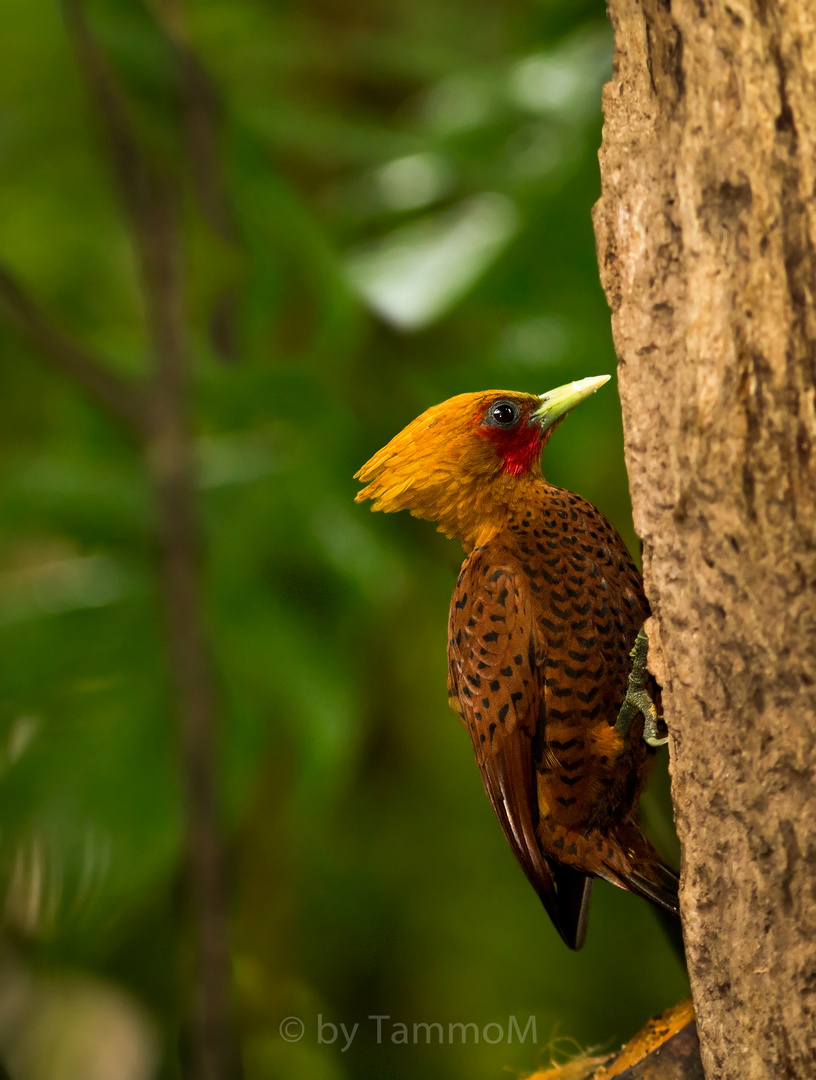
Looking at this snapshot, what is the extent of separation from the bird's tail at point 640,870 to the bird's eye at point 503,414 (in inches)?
12.5

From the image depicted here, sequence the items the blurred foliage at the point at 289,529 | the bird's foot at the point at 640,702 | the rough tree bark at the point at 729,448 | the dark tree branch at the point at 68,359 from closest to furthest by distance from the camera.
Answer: the rough tree bark at the point at 729,448 → the bird's foot at the point at 640,702 → the dark tree branch at the point at 68,359 → the blurred foliage at the point at 289,529

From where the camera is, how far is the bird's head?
75 cm

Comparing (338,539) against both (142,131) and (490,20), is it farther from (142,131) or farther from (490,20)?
(490,20)

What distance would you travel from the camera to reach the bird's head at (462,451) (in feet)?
2.46

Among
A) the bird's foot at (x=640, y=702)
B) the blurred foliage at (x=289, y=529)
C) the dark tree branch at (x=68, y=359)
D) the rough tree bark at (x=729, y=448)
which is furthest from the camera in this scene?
the blurred foliage at (x=289, y=529)

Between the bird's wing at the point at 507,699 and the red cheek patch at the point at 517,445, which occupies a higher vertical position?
the red cheek patch at the point at 517,445

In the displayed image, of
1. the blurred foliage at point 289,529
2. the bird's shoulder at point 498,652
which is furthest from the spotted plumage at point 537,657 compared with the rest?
the blurred foliage at point 289,529

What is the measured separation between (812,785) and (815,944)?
4.1 inches

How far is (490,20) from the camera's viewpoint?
3203 millimetres

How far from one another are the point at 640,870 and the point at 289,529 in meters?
1.07

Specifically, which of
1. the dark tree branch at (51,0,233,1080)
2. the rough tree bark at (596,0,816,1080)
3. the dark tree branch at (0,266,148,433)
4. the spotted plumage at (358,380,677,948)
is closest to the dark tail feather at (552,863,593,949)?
the spotted plumage at (358,380,677,948)

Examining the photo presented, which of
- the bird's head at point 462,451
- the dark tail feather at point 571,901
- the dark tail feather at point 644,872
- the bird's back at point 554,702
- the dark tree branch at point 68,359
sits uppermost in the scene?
the dark tree branch at point 68,359

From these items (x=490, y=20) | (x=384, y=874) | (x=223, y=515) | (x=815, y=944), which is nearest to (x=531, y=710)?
(x=815, y=944)

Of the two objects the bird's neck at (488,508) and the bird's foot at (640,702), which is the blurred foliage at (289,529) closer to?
the bird's neck at (488,508)
